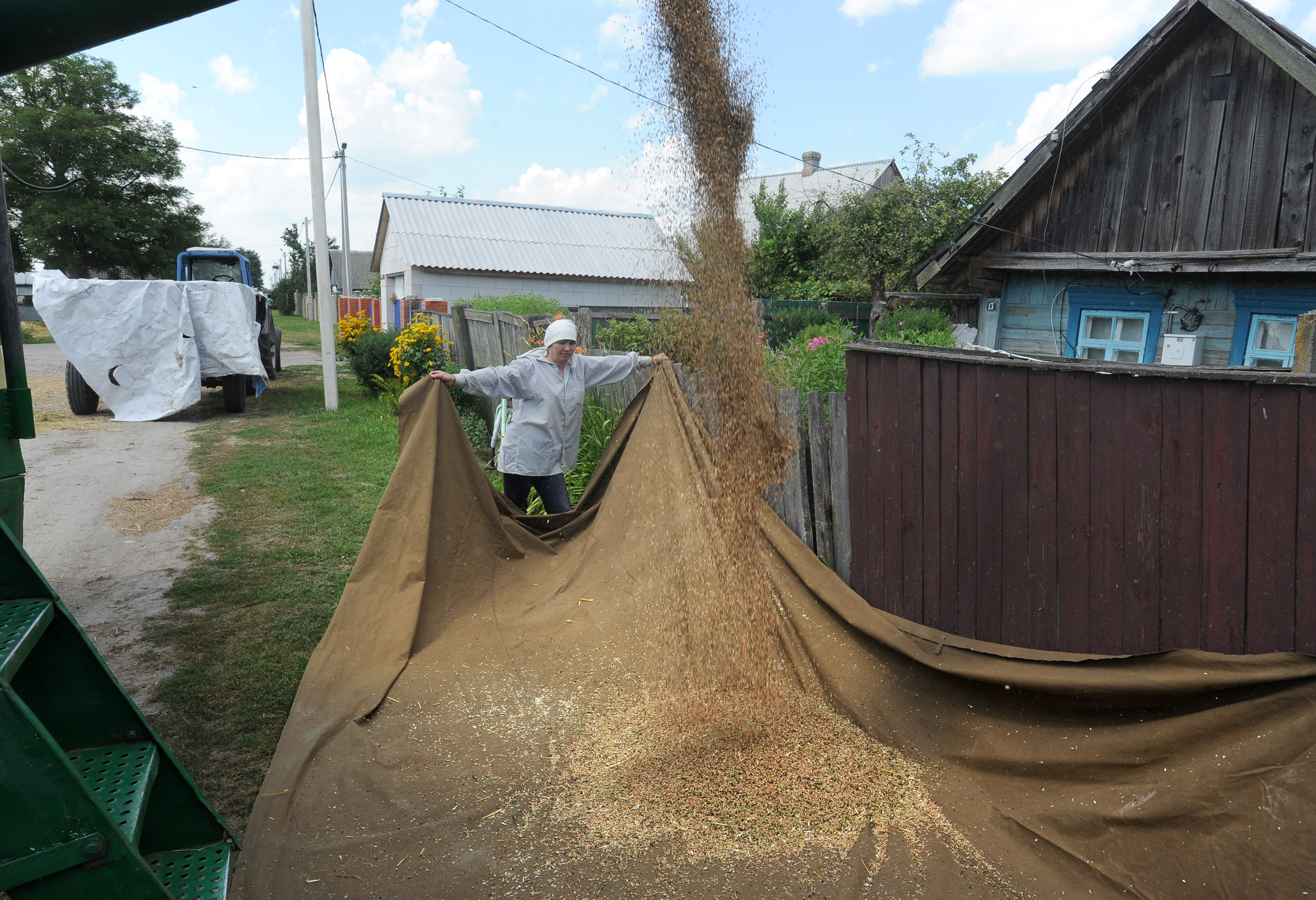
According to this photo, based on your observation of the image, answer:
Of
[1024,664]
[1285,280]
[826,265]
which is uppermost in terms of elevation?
[826,265]

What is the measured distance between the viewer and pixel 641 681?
402 cm

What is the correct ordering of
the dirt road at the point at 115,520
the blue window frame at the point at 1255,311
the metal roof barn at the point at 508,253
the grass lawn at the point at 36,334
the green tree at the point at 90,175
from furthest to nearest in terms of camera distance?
1. the green tree at the point at 90,175
2. the grass lawn at the point at 36,334
3. the metal roof barn at the point at 508,253
4. the blue window frame at the point at 1255,311
5. the dirt road at the point at 115,520

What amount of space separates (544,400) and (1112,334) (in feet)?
22.8

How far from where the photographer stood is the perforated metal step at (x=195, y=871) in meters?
1.91

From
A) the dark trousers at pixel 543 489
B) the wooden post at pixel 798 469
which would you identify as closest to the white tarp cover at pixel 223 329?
the dark trousers at pixel 543 489

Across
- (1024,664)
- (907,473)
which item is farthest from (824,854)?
(907,473)

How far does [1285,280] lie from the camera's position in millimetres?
7496

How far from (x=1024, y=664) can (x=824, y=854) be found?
3.59ft

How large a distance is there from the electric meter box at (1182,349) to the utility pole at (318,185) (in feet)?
34.0

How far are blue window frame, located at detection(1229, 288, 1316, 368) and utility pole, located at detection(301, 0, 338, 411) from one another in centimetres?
1083

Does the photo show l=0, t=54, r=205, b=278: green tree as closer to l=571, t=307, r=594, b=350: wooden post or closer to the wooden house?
l=571, t=307, r=594, b=350: wooden post

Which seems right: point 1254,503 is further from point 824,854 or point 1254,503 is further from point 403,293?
point 403,293

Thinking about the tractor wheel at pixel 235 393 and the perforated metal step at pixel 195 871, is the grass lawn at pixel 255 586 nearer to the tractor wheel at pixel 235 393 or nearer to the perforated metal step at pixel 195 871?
the perforated metal step at pixel 195 871

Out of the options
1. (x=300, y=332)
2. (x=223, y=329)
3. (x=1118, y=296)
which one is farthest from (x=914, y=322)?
(x=300, y=332)
